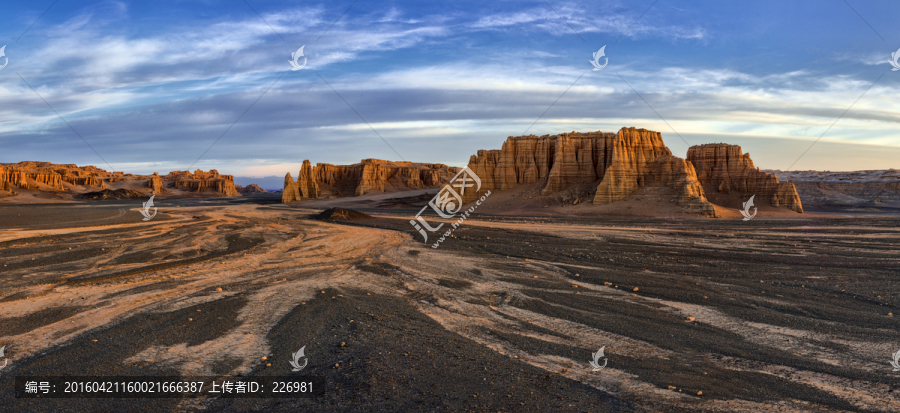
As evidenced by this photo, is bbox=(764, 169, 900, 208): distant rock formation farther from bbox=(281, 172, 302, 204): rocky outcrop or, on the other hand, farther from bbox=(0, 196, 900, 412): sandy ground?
bbox=(281, 172, 302, 204): rocky outcrop

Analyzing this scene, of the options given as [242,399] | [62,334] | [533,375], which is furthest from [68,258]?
[533,375]

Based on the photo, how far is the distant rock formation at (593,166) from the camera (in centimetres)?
4866

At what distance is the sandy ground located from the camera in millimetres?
6168

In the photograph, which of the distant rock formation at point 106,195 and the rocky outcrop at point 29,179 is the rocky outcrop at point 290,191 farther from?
the rocky outcrop at point 29,179

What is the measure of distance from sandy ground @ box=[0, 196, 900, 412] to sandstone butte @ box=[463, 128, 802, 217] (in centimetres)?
3069

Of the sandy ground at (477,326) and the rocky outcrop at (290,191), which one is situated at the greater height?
the rocky outcrop at (290,191)

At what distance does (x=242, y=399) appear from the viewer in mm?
6008

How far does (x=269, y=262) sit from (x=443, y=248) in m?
8.54

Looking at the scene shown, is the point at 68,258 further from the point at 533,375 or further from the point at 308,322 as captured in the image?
the point at 533,375

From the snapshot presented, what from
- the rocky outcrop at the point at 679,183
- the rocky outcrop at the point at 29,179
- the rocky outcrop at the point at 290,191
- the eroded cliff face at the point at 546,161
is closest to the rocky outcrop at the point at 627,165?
the rocky outcrop at the point at 679,183

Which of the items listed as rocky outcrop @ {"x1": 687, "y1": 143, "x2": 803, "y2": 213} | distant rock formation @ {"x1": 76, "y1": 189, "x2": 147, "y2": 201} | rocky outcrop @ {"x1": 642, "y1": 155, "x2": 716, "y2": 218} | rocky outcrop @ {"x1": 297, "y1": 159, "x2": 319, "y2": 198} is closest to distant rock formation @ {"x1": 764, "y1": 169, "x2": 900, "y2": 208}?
rocky outcrop @ {"x1": 687, "y1": 143, "x2": 803, "y2": 213}

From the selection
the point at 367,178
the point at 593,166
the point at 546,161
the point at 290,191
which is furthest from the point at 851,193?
the point at 290,191

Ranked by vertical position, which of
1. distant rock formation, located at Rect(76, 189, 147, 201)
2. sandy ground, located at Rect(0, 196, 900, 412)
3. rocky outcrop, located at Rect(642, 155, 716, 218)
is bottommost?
sandy ground, located at Rect(0, 196, 900, 412)

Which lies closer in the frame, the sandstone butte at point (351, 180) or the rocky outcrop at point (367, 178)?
the sandstone butte at point (351, 180)
